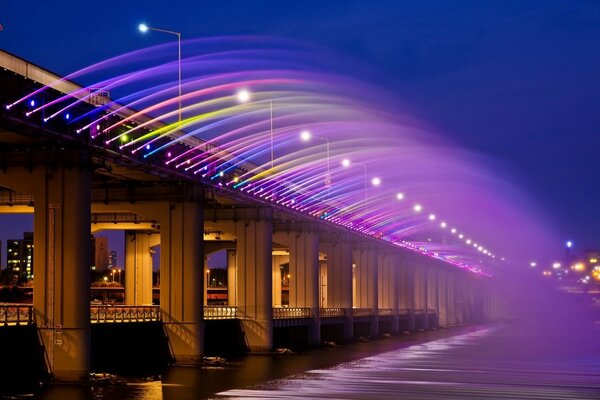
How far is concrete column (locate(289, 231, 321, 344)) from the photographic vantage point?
82.0 m

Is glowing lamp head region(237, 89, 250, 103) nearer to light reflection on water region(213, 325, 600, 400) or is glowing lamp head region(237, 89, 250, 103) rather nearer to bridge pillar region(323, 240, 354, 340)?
light reflection on water region(213, 325, 600, 400)

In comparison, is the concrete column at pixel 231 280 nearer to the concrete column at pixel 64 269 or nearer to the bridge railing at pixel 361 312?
the bridge railing at pixel 361 312

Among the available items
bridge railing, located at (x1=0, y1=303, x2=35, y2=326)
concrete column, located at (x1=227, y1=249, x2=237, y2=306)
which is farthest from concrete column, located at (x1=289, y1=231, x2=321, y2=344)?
bridge railing, located at (x1=0, y1=303, x2=35, y2=326)

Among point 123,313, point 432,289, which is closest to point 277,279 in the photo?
point 432,289

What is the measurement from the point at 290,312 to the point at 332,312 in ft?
40.5

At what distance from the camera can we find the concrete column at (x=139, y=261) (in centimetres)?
8119

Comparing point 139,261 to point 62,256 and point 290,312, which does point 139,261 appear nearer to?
point 290,312

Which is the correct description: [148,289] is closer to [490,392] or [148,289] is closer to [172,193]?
[172,193]

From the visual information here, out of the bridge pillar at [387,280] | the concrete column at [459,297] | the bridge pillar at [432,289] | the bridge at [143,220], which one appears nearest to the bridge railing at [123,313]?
the bridge at [143,220]

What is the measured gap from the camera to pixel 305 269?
270 feet

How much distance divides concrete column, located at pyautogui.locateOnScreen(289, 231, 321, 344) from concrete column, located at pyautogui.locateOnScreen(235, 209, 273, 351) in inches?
613

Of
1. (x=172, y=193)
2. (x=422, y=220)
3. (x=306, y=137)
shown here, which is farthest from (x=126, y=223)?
(x=422, y=220)

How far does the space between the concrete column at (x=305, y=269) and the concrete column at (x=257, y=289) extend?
51.1ft

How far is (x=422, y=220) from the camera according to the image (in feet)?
490
